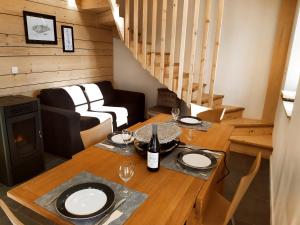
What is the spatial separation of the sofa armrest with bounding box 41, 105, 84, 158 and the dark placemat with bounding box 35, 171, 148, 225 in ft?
5.40

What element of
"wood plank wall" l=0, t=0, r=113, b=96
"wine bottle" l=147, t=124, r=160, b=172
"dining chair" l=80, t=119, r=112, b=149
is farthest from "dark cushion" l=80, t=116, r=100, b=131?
"wine bottle" l=147, t=124, r=160, b=172

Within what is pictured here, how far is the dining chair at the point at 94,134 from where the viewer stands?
165 centimetres

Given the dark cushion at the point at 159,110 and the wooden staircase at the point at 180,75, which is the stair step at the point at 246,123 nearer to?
the wooden staircase at the point at 180,75

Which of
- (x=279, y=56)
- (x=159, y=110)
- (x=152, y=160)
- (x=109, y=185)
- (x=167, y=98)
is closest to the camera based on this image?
(x=109, y=185)

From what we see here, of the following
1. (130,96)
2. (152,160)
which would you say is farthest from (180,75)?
(152,160)

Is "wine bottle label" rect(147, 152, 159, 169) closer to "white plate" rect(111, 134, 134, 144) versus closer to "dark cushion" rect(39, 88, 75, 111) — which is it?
"white plate" rect(111, 134, 134, 144)

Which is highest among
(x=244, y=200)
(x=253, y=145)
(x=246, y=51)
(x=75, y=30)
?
(x=75, y=30)

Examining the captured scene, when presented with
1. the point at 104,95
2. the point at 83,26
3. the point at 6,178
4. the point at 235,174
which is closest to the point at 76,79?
the point at 104,95

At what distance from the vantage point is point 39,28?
121 inches

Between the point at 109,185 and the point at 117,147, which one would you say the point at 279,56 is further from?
the point at 109,185

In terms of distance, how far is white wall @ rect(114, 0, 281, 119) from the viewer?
134 inches

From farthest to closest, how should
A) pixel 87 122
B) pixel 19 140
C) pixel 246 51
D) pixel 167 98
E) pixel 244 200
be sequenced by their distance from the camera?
pixel 167 98
pixel 246 51
pixel 87 122
pixel 19 140
pixel 244 200

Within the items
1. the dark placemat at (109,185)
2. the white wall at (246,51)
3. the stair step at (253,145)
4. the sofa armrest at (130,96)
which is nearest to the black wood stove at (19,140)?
the dark placemat at (109,185)

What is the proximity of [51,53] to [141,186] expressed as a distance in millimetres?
2946
